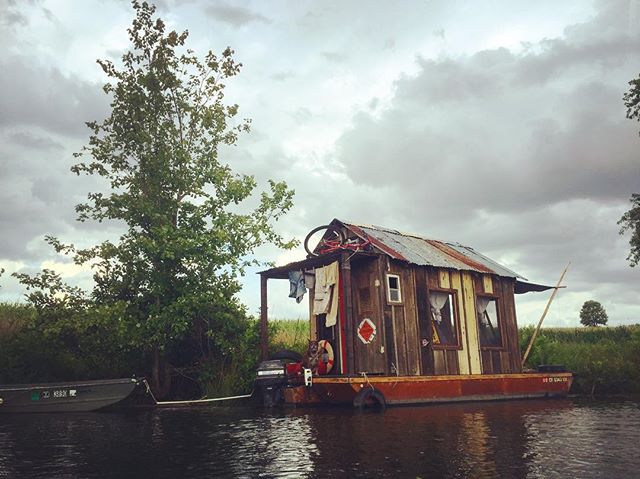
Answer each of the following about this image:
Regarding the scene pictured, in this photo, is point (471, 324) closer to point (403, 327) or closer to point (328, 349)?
point (403, 327)

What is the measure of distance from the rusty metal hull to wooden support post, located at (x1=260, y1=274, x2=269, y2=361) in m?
2.08

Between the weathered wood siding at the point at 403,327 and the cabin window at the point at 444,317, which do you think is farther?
the cabin window at the point at 444,317

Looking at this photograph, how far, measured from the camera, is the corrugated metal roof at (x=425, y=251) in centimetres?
1823

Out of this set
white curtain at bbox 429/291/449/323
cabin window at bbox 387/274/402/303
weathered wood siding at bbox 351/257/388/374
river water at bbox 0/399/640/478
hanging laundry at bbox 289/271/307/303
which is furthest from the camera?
hanging laundry at bbox 289/271/307/303

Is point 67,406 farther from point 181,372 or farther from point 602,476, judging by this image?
point 602,476

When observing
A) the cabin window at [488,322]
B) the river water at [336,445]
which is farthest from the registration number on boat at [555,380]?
the river water at [336,445]

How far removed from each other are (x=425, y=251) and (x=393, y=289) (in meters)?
2.93

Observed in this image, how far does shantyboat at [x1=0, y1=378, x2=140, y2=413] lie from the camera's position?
16.7 meters

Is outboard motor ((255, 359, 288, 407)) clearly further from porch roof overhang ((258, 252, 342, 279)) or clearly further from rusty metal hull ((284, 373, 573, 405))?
porch roof overhang ((258, 252, 342, 279))

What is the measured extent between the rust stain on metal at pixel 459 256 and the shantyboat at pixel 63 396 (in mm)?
11660

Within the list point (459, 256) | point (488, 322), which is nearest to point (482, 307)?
point (488, 322)

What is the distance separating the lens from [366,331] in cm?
1717

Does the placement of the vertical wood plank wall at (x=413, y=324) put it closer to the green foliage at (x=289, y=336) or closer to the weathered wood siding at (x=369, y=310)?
the weathered wood siding at (x=369, y=310)

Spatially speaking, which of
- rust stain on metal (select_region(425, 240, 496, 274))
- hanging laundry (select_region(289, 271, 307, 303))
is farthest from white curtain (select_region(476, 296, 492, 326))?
hanging laundry (select_region(289, 271, 307, 303))
